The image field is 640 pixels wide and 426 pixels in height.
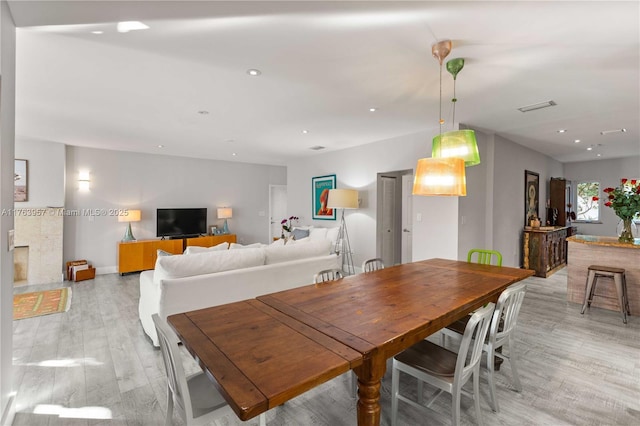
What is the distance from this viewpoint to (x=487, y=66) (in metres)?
2.52

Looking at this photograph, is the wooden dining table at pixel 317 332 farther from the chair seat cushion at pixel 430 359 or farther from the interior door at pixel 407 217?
the interior door at pixel 407 217

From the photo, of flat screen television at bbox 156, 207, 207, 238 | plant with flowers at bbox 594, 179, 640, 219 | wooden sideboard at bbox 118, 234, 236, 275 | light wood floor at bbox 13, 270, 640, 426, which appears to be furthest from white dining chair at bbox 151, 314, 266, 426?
flat screen television at bbox 156, 207, 207, 238

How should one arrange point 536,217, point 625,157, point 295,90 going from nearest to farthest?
point 295,90, point 536,217, point 625,157

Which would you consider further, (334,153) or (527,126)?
(334,153)

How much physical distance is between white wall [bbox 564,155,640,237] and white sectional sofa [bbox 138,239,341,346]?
7.84m

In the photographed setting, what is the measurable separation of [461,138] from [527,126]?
2.91 metres

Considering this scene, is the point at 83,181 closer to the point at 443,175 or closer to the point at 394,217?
the point at 394,217

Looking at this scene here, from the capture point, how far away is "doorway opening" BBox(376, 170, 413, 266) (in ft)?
18.3

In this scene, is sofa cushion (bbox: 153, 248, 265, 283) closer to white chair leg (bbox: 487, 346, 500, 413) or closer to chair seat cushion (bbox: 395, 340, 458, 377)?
chair seat cushion (bbox: 395, 340, 458, 377)

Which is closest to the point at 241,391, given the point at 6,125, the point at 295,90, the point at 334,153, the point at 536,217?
the point at 6,125

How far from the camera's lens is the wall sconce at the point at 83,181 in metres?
5.80

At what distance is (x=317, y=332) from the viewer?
1.44 metres

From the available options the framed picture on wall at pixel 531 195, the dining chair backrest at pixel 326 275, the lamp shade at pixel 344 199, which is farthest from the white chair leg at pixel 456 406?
the framed picture on wall at pixel 531 195

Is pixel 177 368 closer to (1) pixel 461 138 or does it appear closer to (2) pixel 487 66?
(1) pixel 461 138
